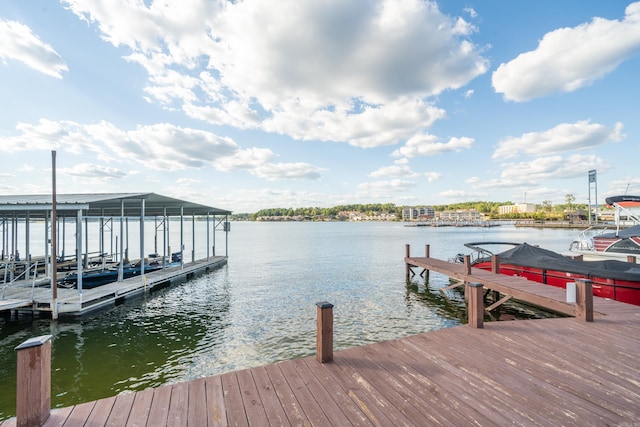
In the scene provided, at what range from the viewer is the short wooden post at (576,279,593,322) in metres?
6.70

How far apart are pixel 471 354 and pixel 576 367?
141 cm

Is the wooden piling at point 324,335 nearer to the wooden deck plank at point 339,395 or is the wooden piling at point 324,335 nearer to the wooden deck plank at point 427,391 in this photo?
the wooden deck plank at point 339,395

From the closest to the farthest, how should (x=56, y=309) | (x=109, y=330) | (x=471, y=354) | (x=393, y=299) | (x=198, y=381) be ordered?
(x=198, y=381) → (x=471, y=354) → (x=109, y=330) → (x=56, y=309) → (x=393, y=299)

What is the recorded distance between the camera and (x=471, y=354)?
16.4 ft

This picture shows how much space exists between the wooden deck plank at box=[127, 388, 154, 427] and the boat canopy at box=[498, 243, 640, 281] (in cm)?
1310

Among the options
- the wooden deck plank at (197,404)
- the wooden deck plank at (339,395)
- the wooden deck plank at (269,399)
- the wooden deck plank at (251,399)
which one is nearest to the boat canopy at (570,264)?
the wooden deck plank at (339,395)

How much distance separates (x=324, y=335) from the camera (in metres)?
4.72

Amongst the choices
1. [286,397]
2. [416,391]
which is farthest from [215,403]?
[416,391]

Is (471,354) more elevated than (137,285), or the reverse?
(471,354)

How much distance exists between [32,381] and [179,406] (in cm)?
149

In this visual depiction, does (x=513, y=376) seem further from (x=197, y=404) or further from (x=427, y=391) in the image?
(x=197, y=404)

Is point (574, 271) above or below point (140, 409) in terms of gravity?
above

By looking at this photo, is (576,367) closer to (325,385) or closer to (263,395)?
(325,385)

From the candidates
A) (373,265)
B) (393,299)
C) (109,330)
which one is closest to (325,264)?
(373,265)
